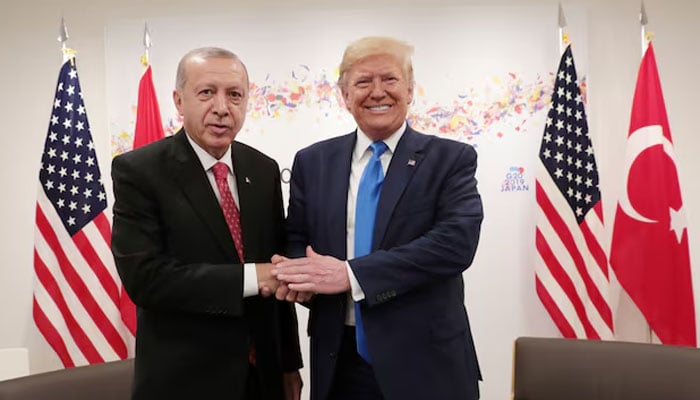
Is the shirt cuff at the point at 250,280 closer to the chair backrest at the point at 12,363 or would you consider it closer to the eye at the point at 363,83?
the eye at the point at 363,83

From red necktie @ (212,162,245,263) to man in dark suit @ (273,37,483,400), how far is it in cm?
16

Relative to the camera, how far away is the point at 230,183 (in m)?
1.95

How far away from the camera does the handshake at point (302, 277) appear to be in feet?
5.84

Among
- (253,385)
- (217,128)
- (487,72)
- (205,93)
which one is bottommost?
(253,385)

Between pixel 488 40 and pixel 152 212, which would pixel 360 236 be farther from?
pixel 488 40

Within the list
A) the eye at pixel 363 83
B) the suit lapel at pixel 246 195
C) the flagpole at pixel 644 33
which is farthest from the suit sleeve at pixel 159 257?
the flagpole at pixel 644 33

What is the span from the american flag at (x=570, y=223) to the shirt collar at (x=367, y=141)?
169cm

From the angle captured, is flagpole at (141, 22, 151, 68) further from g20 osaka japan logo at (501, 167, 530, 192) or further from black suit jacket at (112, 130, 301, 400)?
g20 osaka japan logo at (501, 167, 530, 192)

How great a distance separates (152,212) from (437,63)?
2.37 meters

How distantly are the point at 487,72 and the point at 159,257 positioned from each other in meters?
2.54

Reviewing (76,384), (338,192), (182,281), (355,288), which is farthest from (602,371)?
(76,384)

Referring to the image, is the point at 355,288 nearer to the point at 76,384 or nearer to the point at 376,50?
the point at 376,50

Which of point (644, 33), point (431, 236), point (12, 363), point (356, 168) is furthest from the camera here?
point (644, 33)

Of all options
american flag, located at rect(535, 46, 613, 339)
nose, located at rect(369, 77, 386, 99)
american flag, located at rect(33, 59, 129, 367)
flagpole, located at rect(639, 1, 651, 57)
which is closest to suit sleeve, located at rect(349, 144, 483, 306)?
nose, located at rect(369, 77, 386, 99)
